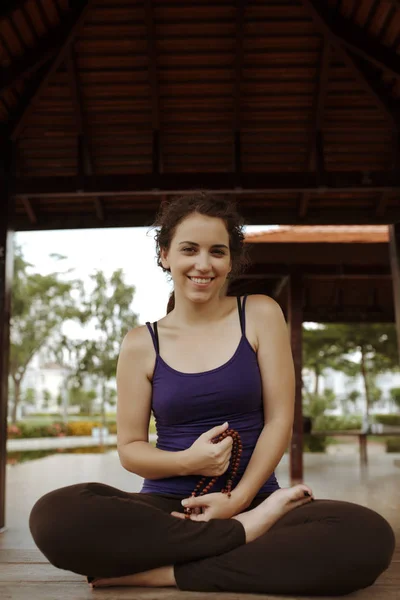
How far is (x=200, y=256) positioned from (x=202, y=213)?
143 mm

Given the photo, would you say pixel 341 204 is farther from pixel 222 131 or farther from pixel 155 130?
pixel 155 130

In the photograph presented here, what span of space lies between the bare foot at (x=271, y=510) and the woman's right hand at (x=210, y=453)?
0.14m

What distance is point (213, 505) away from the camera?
1.69 meters

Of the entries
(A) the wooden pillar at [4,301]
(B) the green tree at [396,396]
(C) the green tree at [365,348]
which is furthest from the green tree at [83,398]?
(A) the wooden pillar at [4,301]

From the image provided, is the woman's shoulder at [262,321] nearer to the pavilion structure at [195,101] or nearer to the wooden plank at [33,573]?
the wooden plank at [33,573]

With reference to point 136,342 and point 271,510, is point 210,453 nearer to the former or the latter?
point 271,510

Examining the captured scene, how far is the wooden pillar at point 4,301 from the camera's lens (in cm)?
413

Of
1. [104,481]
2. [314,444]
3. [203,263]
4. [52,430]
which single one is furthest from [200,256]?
[52,430]

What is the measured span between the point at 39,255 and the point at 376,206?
10.5 m

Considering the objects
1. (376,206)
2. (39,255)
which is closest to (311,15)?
(376,206)

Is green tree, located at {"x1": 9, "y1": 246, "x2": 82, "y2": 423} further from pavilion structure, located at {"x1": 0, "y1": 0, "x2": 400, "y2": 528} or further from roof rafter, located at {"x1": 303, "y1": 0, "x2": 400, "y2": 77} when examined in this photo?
roof rafter, located at {"x1": 303, "y1": 0, "x2": 400, "y2": 77}

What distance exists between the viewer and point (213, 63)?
13.9ft

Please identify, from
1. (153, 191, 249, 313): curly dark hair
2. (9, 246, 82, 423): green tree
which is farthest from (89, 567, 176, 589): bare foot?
(9, 246, 82, 423): green tree

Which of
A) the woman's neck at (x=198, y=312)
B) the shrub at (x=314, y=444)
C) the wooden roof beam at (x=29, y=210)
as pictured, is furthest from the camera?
the shrub at (x=314, y=444)
